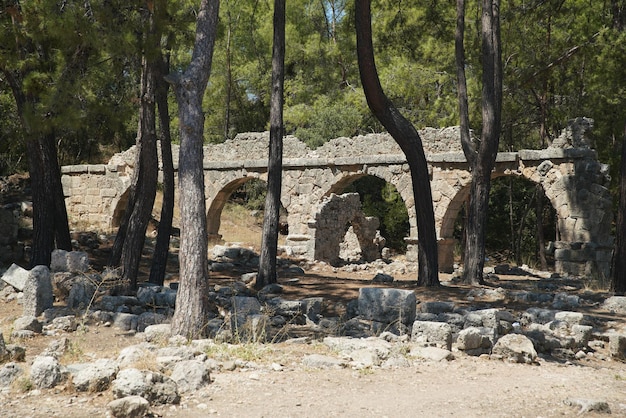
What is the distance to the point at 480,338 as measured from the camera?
6.85m

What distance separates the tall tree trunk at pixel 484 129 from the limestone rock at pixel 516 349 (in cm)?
484

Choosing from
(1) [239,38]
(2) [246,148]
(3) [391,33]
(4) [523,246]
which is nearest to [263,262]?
(3) [391,33]

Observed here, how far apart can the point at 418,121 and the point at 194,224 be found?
16729 millimetres

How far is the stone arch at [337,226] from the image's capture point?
1881 cm

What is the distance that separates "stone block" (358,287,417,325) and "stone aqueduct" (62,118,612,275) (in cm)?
900

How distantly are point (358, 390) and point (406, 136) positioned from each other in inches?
222

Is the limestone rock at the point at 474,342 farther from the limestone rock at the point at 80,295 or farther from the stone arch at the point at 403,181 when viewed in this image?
the stone arch at the point at 403,181

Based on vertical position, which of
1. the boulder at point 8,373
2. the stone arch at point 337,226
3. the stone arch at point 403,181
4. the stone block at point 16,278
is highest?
the stone arch at point 403,181

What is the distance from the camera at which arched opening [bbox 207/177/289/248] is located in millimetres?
21797

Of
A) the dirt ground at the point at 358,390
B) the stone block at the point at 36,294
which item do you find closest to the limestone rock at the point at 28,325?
the dirt ground at the point at 358,390

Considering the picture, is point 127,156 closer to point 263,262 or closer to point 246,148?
point 246,148

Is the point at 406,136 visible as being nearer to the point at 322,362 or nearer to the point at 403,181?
the point at 322,362

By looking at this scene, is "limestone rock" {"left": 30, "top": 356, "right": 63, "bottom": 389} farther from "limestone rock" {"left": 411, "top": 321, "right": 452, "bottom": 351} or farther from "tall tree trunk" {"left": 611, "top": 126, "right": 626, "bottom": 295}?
"tall tree trunk" {"left": 611, "top": 126, "right": 626, "bottom": 295}

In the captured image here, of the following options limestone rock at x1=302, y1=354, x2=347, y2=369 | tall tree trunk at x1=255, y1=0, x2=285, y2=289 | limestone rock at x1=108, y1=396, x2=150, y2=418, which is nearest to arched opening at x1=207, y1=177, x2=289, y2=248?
tall tree trunk at x1=255, y1=0, x2=285, y2=289
